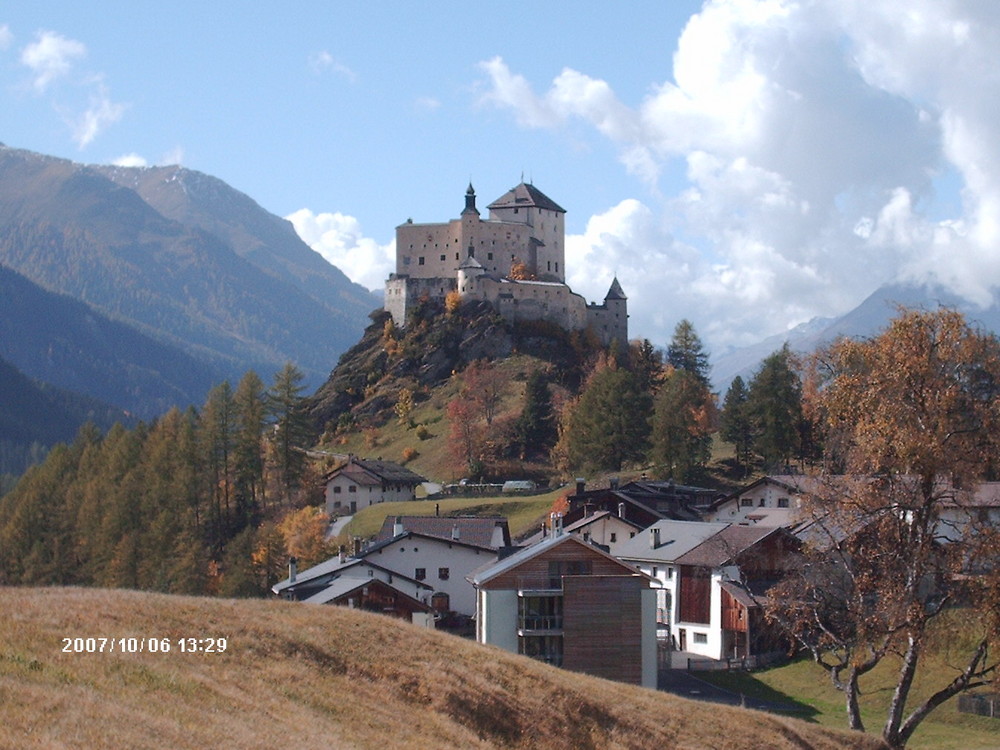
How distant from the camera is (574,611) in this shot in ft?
158

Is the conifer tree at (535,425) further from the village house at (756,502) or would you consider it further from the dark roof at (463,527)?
the dark roof at (463,527)

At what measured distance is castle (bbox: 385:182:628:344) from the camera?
4951 inches

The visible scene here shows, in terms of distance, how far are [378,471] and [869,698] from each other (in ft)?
186

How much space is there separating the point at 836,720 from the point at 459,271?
91265 millimetres

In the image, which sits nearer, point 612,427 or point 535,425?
point 612,427

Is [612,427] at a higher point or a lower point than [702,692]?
higher

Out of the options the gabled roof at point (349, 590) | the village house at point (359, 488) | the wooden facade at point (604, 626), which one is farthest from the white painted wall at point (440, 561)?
the village house at point (359, 488)

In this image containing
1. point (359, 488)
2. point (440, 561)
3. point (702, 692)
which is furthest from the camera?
point (359, 488)

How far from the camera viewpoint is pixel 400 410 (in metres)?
120

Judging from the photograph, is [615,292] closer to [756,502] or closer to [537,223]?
[537,223]

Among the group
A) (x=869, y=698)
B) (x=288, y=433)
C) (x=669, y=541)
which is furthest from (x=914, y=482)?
(x=288, y=433)

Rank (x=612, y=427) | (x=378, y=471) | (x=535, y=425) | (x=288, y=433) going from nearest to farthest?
1. (x=612, y=427)
2. (x=288, y=433)
3. (x=378, y=471)
4. (x=535, y=425)

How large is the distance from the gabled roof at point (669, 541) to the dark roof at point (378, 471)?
34516mm

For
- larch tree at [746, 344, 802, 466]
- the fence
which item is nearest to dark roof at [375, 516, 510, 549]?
the fence
